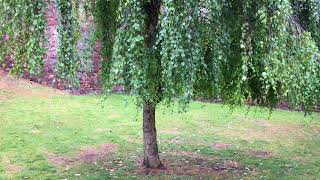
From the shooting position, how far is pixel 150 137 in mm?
6676

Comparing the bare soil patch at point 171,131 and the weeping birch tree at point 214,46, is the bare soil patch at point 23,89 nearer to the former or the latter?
the bare soil patch at point 171,131

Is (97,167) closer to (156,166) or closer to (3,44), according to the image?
(156,166)

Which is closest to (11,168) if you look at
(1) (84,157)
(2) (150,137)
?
(1) (84,157)

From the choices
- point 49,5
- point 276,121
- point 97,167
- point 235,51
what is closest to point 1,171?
point 97,167

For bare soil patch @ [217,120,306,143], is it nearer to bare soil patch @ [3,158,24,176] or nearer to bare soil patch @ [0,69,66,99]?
bare soil patch @ [3,158,24,176]

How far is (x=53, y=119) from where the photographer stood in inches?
423

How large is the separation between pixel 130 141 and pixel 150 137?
8.24 feet

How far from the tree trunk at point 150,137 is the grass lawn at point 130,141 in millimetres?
169

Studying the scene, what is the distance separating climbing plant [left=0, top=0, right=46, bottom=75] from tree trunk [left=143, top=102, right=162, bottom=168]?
7.69 feet

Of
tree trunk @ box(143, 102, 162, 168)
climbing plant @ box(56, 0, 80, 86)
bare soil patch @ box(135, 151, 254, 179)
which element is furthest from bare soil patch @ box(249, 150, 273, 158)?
climbing plant @ box(56, 0, 80, 86)

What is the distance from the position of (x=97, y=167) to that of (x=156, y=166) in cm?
95

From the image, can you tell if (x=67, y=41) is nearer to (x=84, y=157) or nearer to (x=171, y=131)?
(x=84, y=157)

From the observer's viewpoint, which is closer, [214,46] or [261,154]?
[214,46]

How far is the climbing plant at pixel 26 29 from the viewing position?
414 centimetres
